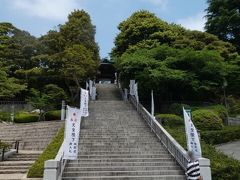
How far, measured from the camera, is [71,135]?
41.3 ft

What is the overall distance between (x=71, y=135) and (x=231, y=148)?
11.5 metres

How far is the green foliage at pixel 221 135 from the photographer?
21625 mm

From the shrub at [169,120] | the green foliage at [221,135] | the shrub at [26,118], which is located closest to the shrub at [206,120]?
the green foliage at [221,135]

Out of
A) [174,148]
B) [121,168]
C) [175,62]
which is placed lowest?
[121,168]

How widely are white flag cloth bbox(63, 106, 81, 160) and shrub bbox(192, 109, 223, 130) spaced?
12.5 m

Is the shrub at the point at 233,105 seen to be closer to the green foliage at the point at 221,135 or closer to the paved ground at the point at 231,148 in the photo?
the green foliage at the point at 221,135

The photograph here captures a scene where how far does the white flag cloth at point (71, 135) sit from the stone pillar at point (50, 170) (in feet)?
2.03

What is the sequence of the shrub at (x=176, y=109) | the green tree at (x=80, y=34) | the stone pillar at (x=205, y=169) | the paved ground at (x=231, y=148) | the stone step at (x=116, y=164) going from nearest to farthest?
the stone pillar at (x=205, y=169), the stone step at (x=116, y=164), the paved ground at (x=231, y=148), the shrub at (x=176, y=109), the green tree at (x=80, y=34)

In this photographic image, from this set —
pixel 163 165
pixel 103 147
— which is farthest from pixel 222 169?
pixel 103 147

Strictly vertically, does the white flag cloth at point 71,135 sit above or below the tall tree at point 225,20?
below

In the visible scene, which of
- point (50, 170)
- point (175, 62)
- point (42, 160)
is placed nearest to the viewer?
point (50, 170)

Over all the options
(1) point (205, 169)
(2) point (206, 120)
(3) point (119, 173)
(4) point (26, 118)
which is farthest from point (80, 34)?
(1) point (205, 169)

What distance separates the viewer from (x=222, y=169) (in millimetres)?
12297

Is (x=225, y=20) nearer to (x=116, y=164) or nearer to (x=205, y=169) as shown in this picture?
(x=116, y=164)
